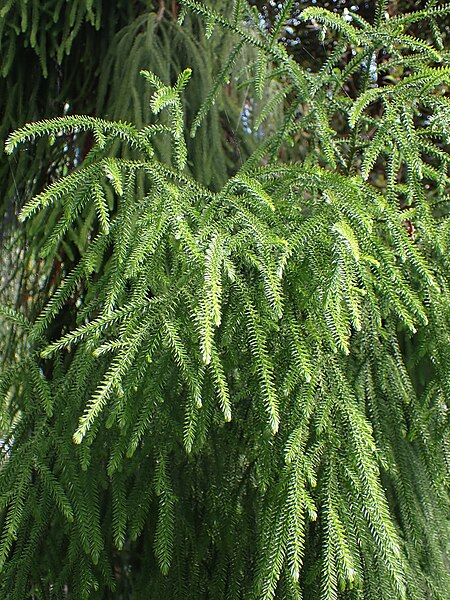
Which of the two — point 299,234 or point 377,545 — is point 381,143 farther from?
point 377,545

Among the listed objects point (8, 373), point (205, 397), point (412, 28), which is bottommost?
point (205, 397)

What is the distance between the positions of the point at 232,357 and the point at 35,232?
0.66m

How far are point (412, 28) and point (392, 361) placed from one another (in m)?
1.11

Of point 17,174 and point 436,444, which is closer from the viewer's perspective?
point 436,444

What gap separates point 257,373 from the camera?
806mm

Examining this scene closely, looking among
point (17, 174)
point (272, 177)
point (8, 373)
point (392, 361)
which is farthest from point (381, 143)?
point (17, 174)

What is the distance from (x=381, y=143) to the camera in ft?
3.14

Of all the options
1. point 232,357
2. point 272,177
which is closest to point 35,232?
point 272,177

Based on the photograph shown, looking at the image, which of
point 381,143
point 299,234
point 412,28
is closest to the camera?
point 299,234

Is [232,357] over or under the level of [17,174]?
under

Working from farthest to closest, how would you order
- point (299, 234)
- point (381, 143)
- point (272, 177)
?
point (272, 177)
point (381, 143)
point (299, 234)

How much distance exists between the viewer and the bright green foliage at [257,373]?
2.56 feet

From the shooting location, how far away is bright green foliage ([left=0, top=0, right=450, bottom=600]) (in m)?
0.78

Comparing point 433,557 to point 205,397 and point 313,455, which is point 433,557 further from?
point 205,397
